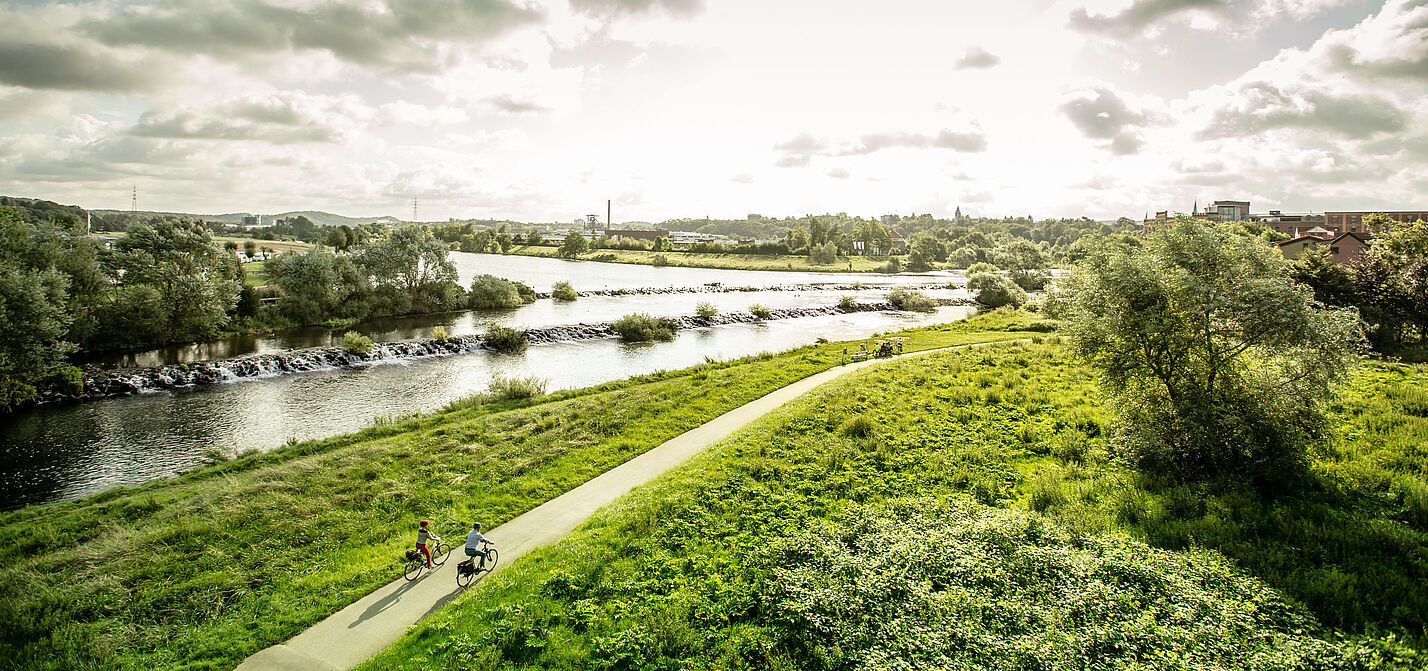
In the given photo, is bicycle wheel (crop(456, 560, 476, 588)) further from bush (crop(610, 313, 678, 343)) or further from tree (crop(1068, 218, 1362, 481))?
bush (crop(610, 313, 678, 343))

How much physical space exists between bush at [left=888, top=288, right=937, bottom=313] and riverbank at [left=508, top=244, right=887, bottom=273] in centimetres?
5700

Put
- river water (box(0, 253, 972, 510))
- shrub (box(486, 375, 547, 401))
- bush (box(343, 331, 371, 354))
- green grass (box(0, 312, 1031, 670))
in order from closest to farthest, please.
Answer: green grass (box(0, 312, 1031, 670)), river water (box(0, 253, 972, 510)), shrub (box(486, 375, 547, 401)), bush (box(343, 331, 371, 354))

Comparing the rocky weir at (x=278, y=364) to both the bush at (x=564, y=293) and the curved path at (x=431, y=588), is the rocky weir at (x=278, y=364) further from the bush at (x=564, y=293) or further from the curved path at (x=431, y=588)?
the curved path at (x=431, y=588)

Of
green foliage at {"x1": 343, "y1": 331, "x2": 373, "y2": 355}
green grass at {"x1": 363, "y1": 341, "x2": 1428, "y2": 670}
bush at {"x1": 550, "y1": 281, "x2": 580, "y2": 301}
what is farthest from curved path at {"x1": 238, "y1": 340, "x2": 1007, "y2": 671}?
bush at {"x1": 550, "y1": 281, "x2": 580, "y2": 301}

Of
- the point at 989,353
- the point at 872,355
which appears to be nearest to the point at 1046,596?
the point at 989,353

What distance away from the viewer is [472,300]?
68.2 metres

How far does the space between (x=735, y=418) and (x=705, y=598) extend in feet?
44.4

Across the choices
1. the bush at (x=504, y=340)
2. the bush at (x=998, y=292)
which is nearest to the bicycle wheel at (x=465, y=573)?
the bush at (x=504, y=340)

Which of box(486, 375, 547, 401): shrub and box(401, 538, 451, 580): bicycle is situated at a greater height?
box(486, 375, 547, 401): shrub

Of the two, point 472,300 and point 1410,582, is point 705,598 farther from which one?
point 472,300

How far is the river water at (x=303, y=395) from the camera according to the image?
2292cm

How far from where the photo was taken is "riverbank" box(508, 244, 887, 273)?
458 feet

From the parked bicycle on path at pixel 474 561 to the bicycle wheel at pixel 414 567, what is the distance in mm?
883

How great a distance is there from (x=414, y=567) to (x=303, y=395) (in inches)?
1015
